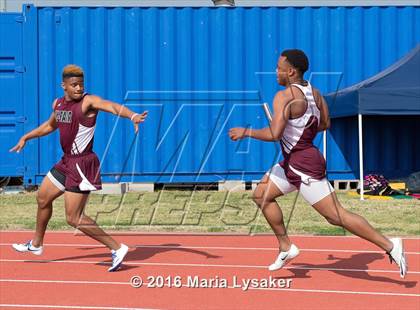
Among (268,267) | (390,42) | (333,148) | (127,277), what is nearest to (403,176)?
(333,148)

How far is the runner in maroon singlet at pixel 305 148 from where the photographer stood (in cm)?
612

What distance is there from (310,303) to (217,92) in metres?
10.8

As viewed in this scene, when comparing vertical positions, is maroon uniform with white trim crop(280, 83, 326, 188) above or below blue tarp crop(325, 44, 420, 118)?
below

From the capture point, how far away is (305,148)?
632 cm

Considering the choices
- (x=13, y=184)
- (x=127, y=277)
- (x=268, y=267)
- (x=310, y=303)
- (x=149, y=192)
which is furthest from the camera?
(x=13, y=184)

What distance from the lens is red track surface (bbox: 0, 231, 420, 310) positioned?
5859 mm

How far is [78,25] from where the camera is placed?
16219 mm

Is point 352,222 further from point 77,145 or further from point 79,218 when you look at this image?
point 77,145

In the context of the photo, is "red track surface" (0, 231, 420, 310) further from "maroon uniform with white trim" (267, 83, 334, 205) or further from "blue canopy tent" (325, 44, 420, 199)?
"blue canopy tent" (325, 44, 420, 199)

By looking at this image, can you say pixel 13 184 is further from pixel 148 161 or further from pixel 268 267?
pixel 268 267

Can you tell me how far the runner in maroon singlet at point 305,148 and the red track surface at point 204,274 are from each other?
0.56m

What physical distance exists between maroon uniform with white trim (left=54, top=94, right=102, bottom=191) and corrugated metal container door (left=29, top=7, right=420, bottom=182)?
9.09 meters

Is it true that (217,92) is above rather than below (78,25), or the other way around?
below

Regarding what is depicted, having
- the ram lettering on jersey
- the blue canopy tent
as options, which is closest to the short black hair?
the ram lettering on jersey
